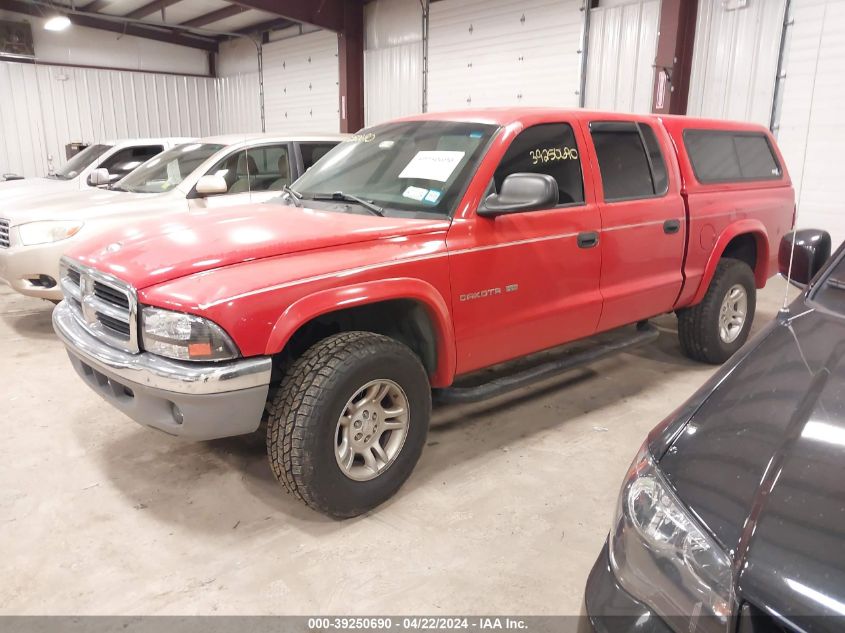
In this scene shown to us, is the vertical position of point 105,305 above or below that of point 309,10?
below

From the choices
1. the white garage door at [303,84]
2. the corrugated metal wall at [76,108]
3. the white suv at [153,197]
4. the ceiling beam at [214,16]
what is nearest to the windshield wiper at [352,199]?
the white suv at [153,197]

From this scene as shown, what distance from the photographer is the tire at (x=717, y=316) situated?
4.44 m

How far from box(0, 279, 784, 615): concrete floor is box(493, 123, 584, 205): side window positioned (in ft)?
4.54

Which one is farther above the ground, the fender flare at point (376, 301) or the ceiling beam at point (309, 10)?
the ceiling beam at point (309, 10)

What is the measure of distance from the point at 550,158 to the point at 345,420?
1815 millimetres

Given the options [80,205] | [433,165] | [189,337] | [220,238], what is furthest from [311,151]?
[189,337]

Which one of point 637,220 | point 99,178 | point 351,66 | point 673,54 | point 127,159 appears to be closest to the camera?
point 637,220

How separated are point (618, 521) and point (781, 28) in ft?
25.4

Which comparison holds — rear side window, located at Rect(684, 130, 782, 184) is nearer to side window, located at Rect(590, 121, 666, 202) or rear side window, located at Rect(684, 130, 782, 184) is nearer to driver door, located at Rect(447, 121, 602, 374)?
side window, located at Rect(590, 121, 666, 202)

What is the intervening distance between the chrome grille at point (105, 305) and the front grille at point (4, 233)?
292 centimetres

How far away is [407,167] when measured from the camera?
129 inches

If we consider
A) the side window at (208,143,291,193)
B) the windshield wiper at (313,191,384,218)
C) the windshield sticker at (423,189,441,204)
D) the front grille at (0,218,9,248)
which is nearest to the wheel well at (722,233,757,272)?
the windshield sticker at (423,189,441,204)

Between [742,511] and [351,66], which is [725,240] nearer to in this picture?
[742,511]

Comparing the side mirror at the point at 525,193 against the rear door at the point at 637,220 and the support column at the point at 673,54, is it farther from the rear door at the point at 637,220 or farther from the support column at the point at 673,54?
the support column at the point at 673,54
